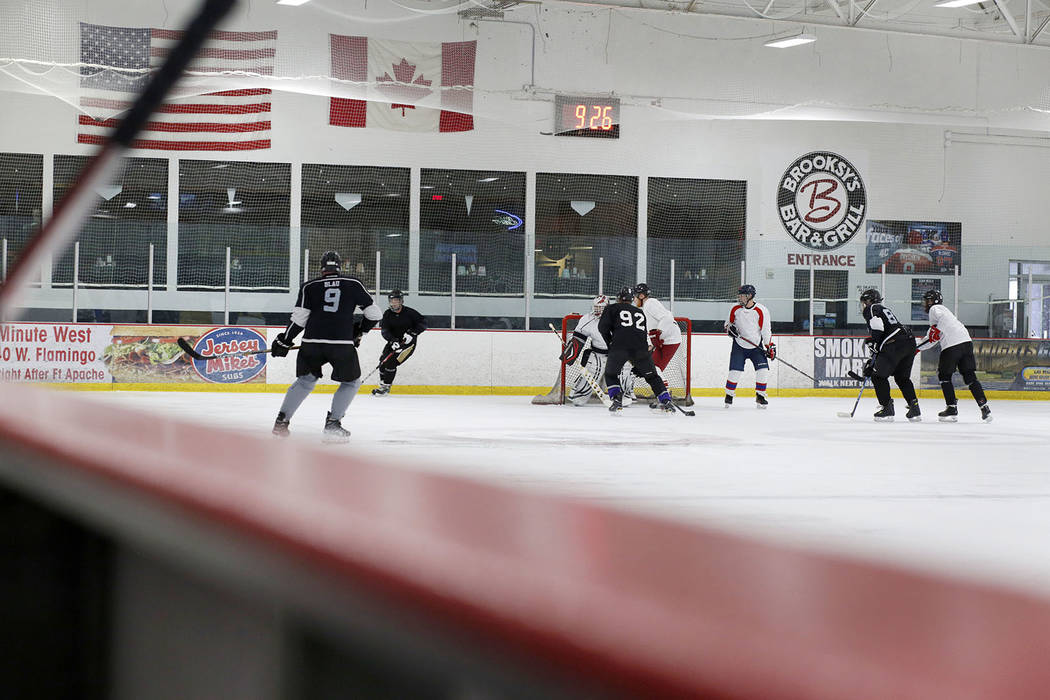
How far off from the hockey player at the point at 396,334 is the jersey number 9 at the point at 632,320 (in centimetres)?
299

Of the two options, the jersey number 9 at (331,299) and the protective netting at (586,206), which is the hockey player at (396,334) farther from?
the jersey number 9 at (331,299)

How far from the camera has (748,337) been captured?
12.0 metres

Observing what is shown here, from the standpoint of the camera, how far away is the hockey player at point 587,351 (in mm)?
11109

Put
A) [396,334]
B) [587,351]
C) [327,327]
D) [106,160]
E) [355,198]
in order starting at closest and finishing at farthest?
[106,160] < [327,327] < [587,351] < [396,334] < [355,198]

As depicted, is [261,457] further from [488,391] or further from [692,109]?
[692,109]

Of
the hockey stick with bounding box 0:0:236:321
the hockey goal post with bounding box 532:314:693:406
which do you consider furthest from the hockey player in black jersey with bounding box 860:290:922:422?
the hockey stick with bounding box 0:0:236:321

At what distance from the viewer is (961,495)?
193 inches

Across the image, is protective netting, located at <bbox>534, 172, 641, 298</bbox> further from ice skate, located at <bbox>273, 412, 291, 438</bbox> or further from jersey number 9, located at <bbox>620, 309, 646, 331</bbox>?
ice skate, located at <bbox>273, 412, 291, 438</bbox>

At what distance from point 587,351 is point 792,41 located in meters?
5.26

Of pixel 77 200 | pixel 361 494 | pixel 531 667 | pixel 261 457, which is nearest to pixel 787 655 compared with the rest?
Result: pixel 531 667

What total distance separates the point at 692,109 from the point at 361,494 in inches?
556

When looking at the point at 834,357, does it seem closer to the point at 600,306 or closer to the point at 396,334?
the point at 600,306

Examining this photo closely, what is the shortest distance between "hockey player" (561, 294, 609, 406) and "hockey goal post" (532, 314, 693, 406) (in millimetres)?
102

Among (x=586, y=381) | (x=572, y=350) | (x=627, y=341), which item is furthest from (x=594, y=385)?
(x=627, y=341)
